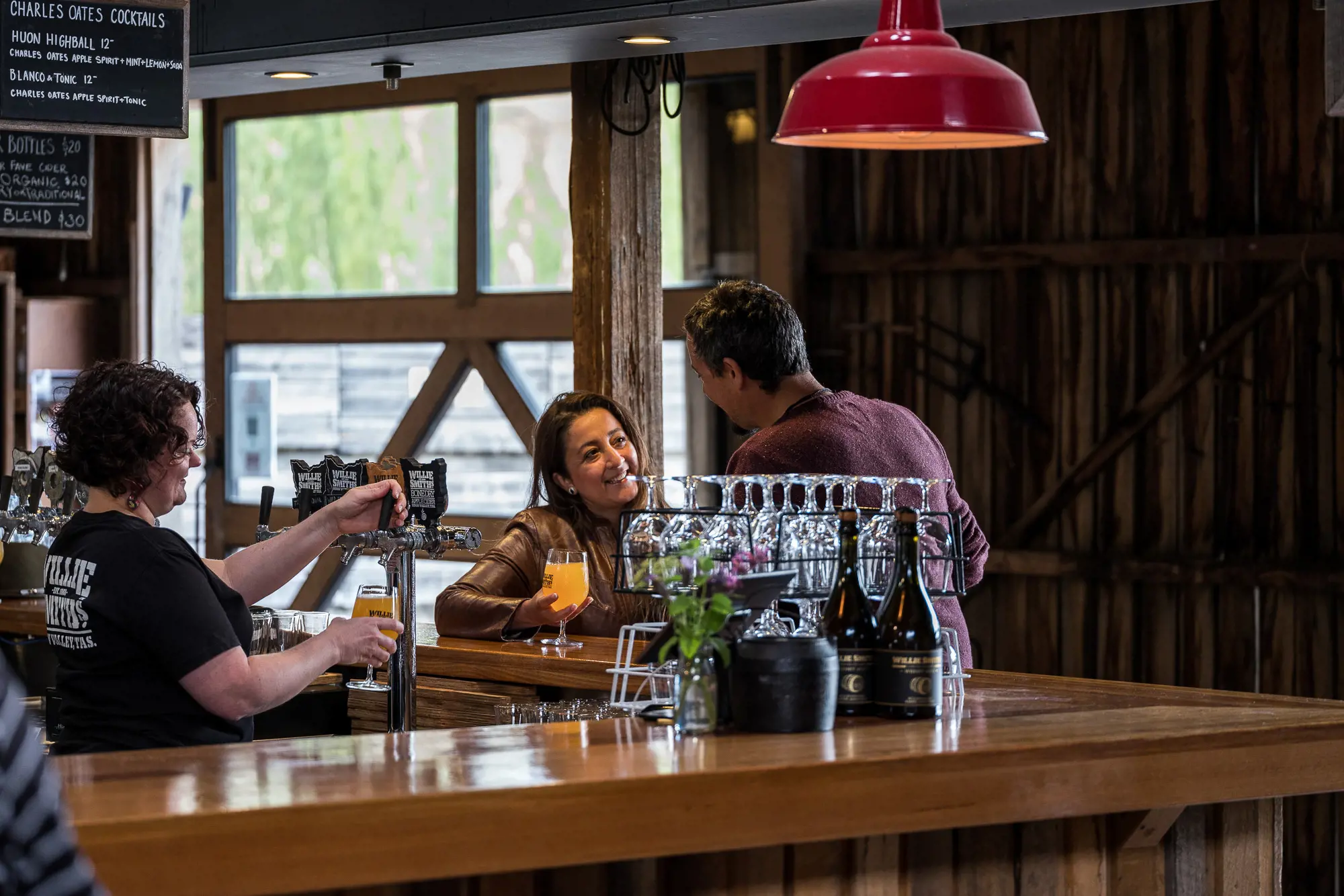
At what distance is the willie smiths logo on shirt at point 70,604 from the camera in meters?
2.77

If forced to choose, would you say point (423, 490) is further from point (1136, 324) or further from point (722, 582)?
point (1136, 324)

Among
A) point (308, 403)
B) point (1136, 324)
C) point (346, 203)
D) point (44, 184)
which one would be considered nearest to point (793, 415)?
point (1136, 324)

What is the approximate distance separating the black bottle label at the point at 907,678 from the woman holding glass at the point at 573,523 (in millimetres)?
1502

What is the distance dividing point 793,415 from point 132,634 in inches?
62.1

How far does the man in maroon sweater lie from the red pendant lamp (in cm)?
99

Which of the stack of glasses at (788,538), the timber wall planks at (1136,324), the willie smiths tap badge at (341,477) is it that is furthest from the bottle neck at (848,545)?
the timber wall planks at (1136,324)

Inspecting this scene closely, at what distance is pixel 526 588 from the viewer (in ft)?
14.4

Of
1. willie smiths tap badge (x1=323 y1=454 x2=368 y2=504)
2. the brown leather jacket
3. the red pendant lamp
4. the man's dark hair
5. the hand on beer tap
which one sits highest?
the red pendant lamp

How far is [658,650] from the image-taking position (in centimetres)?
259

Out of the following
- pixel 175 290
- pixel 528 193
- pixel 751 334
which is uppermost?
pixel 528 193

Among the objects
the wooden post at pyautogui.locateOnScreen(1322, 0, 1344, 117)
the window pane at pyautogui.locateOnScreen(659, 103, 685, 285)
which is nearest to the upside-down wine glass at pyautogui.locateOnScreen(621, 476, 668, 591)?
the wooden post at pyautogui.locateOnScreen(1322, 0, 1344, 117)

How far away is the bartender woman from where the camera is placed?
274 cm

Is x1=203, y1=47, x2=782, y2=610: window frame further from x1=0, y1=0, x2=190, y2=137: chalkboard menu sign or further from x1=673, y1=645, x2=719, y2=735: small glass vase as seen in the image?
x1=673, y1=645, x2=719, y2=735: small glass vase

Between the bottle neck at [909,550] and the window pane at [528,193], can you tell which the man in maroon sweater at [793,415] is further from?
the window pane at [528,193]
